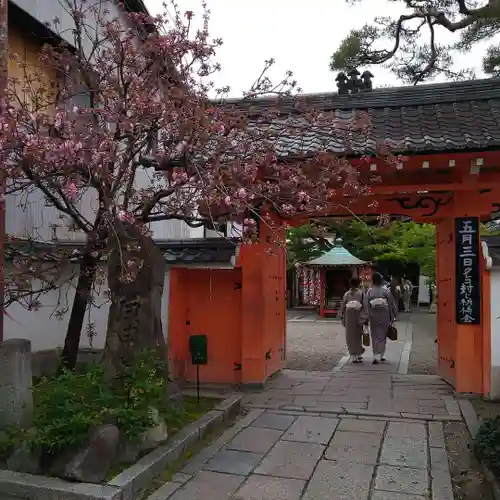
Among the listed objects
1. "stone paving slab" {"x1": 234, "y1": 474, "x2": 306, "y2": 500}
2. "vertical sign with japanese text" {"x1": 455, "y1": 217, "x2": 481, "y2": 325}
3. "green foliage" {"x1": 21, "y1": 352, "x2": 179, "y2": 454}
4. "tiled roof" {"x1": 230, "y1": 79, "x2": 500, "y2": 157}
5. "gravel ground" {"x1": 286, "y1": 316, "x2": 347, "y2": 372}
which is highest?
"tiled roof" {"x1": 230, "y1": 79, "x2": 500, "y2": 157}

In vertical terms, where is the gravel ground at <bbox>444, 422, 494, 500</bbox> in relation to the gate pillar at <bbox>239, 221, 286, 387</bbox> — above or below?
below

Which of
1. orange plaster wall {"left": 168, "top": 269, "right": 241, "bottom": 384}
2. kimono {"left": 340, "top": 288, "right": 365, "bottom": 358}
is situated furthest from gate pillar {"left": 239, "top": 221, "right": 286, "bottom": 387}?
kimono {"left": 340, "top": 288, "right": 365, "bottom": 358}

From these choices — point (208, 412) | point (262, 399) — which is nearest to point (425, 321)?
point (262, 399)

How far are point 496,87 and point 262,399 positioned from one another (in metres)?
7.28

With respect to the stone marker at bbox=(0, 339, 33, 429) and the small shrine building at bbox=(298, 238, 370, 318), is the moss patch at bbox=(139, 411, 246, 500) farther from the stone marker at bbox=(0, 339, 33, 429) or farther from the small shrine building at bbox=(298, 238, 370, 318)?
the small shrine building at bbox=(298, 238, 370, 318)

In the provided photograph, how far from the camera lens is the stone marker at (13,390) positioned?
5.11m

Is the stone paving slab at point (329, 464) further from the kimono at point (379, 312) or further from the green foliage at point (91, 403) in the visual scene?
the kimono at point (379, 312)

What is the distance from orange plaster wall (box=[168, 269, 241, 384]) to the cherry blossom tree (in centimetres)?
221

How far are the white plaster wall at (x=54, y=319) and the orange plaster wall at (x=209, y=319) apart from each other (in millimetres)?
236

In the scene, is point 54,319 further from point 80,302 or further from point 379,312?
point 379,312

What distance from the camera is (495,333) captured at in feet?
26.3

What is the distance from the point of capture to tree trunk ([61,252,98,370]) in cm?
705

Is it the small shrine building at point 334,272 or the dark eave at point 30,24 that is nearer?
the dark eave at point 30,24

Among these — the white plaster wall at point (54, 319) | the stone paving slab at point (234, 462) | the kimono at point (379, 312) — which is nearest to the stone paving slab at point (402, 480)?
the stone paving slab at point (234, 462)
